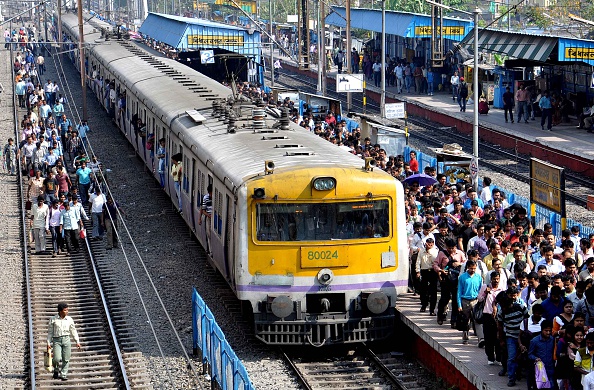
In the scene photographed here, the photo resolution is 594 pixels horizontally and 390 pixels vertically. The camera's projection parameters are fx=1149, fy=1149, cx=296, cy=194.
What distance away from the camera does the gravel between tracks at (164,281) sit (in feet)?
48.5

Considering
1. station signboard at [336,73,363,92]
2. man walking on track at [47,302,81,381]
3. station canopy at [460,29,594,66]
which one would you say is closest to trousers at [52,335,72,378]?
man walking on track at [47,302,81,381]

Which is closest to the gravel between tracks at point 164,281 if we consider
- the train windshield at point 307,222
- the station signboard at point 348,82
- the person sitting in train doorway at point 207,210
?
the person sitting in train doorway at point 207,210

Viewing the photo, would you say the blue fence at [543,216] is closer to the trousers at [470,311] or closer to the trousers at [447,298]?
the trousers at [447,298]

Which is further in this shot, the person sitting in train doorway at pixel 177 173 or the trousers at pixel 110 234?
the trousers at pixel 110 234

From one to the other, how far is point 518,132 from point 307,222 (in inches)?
832

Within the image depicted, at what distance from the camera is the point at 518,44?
35.2 m

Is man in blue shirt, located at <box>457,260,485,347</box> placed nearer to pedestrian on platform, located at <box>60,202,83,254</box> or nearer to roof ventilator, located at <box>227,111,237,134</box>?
roof ventilator, located at <box>227,111,237,134</box>

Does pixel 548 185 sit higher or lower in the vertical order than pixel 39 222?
higher

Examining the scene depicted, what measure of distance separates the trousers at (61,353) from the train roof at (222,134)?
9.76 feet

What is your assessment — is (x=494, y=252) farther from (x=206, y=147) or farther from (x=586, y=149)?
(x=586, y=149)

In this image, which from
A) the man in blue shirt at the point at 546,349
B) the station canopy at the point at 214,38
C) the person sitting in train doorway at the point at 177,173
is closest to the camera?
the man in blue shirt at the point at 546,349

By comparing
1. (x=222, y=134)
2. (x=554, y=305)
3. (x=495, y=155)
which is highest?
(x=222, y=134)

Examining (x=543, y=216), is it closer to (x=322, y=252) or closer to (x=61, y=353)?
(x=322, y=252)

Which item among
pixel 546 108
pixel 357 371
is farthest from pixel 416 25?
pixel 357 371
